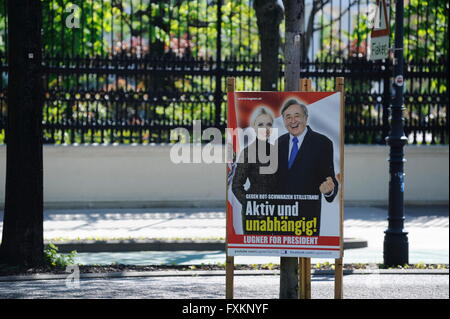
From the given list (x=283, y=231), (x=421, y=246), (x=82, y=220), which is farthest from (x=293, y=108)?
(x=82, y=220)

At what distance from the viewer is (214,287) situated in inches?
421

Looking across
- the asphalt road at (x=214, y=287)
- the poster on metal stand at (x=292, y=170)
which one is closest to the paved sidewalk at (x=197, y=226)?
the asphalt road at (x=214, y=287)

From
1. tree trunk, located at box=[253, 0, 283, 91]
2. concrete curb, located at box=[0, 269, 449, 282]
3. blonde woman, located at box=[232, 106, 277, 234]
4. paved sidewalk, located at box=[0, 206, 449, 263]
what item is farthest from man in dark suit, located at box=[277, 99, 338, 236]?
tree trunk, located at box=[253, 0, 283, 91]

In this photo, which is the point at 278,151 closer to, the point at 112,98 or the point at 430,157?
the point at 112,98

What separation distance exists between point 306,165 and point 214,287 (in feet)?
9.50

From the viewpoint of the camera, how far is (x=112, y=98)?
1781 cm

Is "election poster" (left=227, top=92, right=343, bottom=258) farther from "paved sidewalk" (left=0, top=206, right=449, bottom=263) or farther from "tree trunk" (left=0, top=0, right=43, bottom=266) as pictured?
"paved sidewalk" (left=0, top=206, right=449, bottom=263)

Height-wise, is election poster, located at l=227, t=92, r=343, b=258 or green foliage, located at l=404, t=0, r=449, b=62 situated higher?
green foliage, located at l=404, t=0, r=449, b=62

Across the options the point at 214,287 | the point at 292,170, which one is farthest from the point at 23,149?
the point at 292,170

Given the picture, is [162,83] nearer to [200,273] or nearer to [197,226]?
[197,226]

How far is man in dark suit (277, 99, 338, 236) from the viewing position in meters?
8.29

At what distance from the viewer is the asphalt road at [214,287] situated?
10.0 m

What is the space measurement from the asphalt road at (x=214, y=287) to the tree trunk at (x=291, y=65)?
1.58 meters

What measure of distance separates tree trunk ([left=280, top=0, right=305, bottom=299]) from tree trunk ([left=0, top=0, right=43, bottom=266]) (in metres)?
3.78
